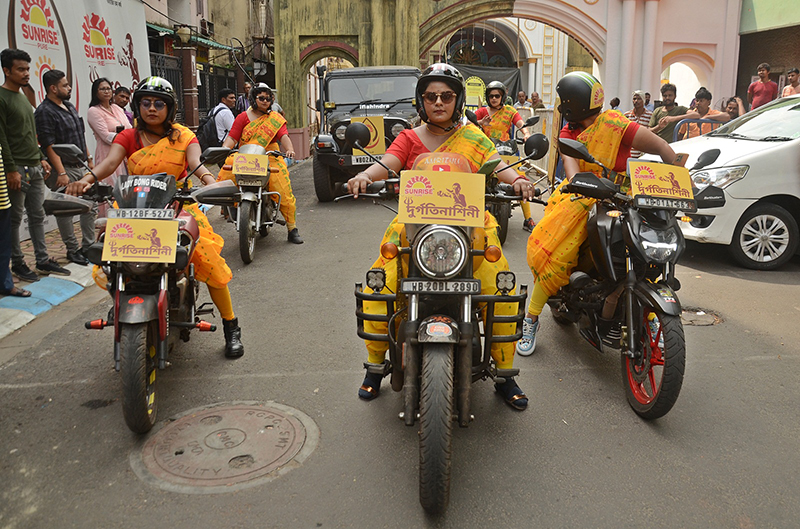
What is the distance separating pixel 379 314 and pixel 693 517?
5.39ft

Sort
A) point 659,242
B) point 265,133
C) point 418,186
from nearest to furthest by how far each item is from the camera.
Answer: point 418,186, point 659,242, point 265,133

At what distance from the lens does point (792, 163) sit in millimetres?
6992

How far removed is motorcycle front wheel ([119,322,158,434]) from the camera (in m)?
3.39

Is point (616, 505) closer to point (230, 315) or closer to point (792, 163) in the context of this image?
point (230, 315)

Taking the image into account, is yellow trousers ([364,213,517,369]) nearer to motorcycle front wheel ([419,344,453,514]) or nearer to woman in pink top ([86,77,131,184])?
motorcycle front wheel ([419,344,453,514])

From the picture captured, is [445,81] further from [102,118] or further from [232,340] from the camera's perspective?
[102,118]

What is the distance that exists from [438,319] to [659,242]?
143cm

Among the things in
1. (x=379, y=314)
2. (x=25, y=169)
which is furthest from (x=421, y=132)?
(x=25, y=169)

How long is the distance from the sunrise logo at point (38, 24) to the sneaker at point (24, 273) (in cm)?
322

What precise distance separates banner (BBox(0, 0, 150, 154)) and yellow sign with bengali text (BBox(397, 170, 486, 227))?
6.55m

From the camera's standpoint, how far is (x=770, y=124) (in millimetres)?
7594

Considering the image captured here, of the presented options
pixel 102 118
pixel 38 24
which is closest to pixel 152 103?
pixel 102 118

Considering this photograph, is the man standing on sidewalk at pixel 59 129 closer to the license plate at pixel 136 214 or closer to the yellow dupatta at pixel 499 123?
the license plate at pixel 136 214

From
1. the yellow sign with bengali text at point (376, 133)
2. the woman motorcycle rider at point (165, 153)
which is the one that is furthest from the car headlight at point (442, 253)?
the yellow sign with bengali text at point (376, 133)
